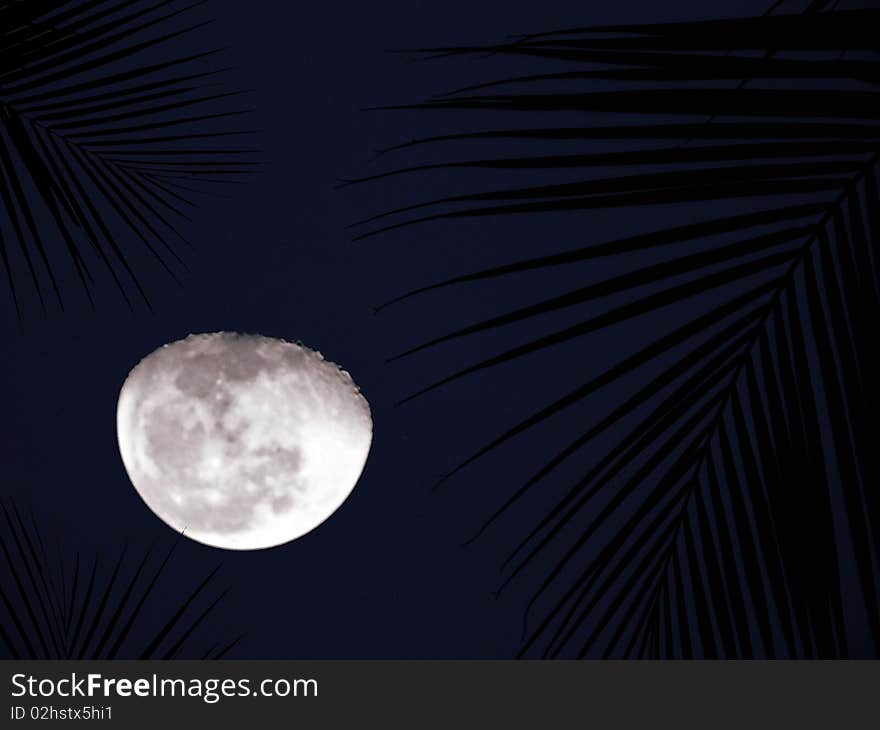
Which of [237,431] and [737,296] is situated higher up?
[237,431]

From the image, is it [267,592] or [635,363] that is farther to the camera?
[267,592]

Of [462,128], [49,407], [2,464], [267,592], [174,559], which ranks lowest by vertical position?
[267,592]

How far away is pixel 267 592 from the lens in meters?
3.39

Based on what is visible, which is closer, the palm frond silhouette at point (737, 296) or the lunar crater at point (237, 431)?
the palm frond silhouette at point (737, 296)

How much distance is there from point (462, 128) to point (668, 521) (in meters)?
2.46

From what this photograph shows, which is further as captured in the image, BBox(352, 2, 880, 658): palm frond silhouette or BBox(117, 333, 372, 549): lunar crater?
BBox(117, 333, 372, 549): lunar crater

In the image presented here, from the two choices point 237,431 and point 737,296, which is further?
point 237,431

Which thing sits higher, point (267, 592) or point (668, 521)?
point (668, 521)
